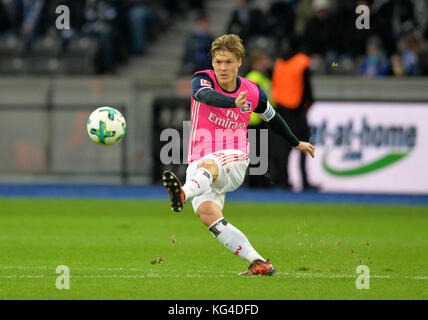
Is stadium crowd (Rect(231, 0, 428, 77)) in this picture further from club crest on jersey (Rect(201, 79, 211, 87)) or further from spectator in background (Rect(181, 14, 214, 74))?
club crest on jersey (Rect(201, 79, 211, 87))

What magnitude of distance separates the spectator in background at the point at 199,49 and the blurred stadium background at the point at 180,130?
0.04 m

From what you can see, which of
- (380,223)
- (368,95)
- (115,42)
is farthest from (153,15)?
(380,223)

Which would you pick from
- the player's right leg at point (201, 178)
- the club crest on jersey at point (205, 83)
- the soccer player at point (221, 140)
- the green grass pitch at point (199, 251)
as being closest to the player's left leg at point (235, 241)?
the soccer player at point (221, 140)

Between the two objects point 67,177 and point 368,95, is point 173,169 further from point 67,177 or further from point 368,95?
point 368,95

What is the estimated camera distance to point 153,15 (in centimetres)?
2395

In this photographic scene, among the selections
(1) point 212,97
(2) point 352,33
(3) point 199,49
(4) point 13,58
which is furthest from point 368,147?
(1) point 212,97

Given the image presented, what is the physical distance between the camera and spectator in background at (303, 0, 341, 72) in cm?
1925

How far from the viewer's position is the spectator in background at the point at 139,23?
74.4ft

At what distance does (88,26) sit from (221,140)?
1448cm

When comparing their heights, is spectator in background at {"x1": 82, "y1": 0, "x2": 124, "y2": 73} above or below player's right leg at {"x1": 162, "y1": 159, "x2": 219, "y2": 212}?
above

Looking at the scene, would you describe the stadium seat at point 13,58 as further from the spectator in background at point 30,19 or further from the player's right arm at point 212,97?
the player's right arm at point 212,97

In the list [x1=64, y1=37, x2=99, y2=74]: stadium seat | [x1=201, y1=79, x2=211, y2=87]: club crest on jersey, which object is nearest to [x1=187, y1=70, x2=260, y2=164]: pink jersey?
[x1=201, y1=79, x2=211, y2=87]: club crest on jersey

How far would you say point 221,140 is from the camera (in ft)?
27.2

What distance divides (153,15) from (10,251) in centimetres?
1487
